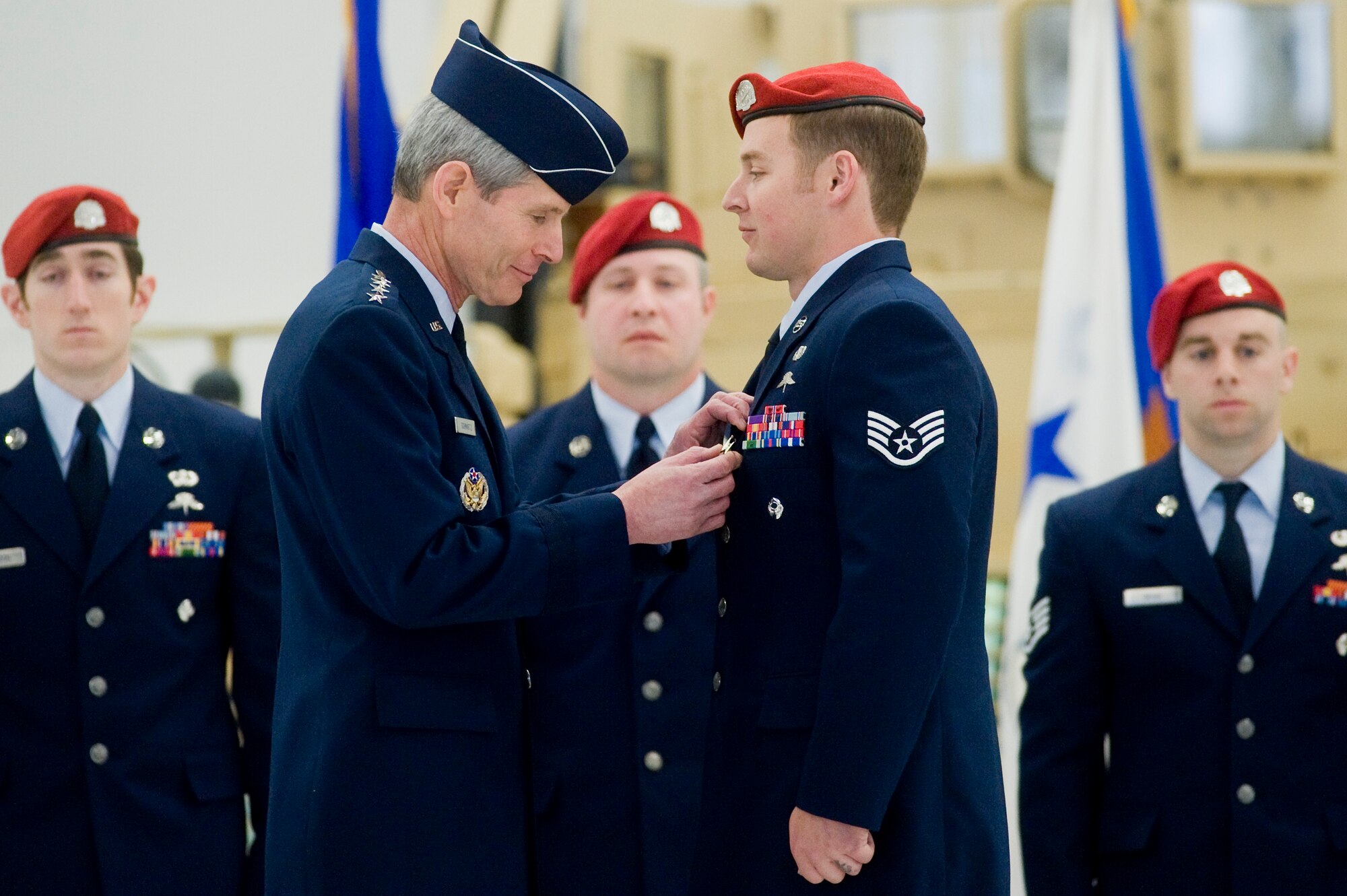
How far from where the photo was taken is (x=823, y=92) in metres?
2.21

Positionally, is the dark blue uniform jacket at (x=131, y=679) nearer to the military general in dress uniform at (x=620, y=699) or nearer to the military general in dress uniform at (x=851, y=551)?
the military general in dress uniform at (x=620, y=699)

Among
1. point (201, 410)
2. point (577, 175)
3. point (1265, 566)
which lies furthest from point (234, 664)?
point (1265, 566)

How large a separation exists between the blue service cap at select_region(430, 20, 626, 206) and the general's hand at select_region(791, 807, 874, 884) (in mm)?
1000

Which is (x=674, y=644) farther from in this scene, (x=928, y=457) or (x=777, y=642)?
(x=928, y=457)

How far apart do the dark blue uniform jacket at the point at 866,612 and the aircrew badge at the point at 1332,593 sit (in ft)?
3.82

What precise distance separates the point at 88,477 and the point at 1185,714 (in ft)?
7.49

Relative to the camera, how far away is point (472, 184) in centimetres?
229

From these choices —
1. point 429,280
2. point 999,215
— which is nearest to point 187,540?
point 429,280

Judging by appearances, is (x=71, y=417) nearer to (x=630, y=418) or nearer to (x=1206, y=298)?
(x=630, y=418)

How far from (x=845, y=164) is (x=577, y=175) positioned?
0.43 metres

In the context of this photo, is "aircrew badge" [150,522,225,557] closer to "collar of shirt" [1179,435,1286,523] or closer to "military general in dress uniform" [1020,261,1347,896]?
"military general in dress uniform" [1020,261,1347,896]

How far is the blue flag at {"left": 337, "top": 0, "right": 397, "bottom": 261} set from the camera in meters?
4.68

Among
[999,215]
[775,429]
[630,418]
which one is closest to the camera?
[775,429]

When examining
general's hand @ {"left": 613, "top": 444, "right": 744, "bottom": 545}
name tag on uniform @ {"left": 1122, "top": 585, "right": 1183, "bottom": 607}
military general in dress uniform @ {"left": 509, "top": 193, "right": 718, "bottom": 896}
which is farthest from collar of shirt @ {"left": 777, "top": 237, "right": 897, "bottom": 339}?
name tag on uniform @ {"left": 1122, "top": 585, "right": 1183, "bottom": 607}
